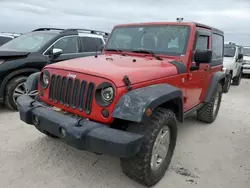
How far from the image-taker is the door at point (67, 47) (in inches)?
225

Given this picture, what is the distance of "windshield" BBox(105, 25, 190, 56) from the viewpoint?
3.64 meters

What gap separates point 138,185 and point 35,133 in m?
2.16

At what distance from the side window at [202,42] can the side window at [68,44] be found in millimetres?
3347

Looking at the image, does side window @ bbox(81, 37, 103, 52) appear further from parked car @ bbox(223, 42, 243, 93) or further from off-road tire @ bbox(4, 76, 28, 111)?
parked car @ bbox(223, 42, 243, 93)

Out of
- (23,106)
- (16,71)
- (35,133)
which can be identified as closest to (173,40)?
(23,106)

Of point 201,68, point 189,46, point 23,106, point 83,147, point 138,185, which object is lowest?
point 138,185

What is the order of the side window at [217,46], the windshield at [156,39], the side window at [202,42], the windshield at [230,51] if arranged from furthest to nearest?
the windshield at [230,51] → the side window at [217,46] → the side window at [202,42] → the windshield at [156,39]

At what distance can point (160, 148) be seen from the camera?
114 inches

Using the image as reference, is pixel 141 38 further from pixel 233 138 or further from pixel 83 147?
pixel 233 138

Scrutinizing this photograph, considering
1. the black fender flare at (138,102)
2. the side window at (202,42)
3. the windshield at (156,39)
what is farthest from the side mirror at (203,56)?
the black fender flare at (138,102)

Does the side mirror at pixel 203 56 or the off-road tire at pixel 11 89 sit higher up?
the side mirror at pixel 203 56

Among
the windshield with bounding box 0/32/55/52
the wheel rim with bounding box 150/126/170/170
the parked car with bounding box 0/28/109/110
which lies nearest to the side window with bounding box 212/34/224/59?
the parked car with bounding box 0/28/109/110

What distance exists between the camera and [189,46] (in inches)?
141

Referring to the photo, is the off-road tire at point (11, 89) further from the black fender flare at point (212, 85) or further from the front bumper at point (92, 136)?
the black fender flare at point (212, 85)
